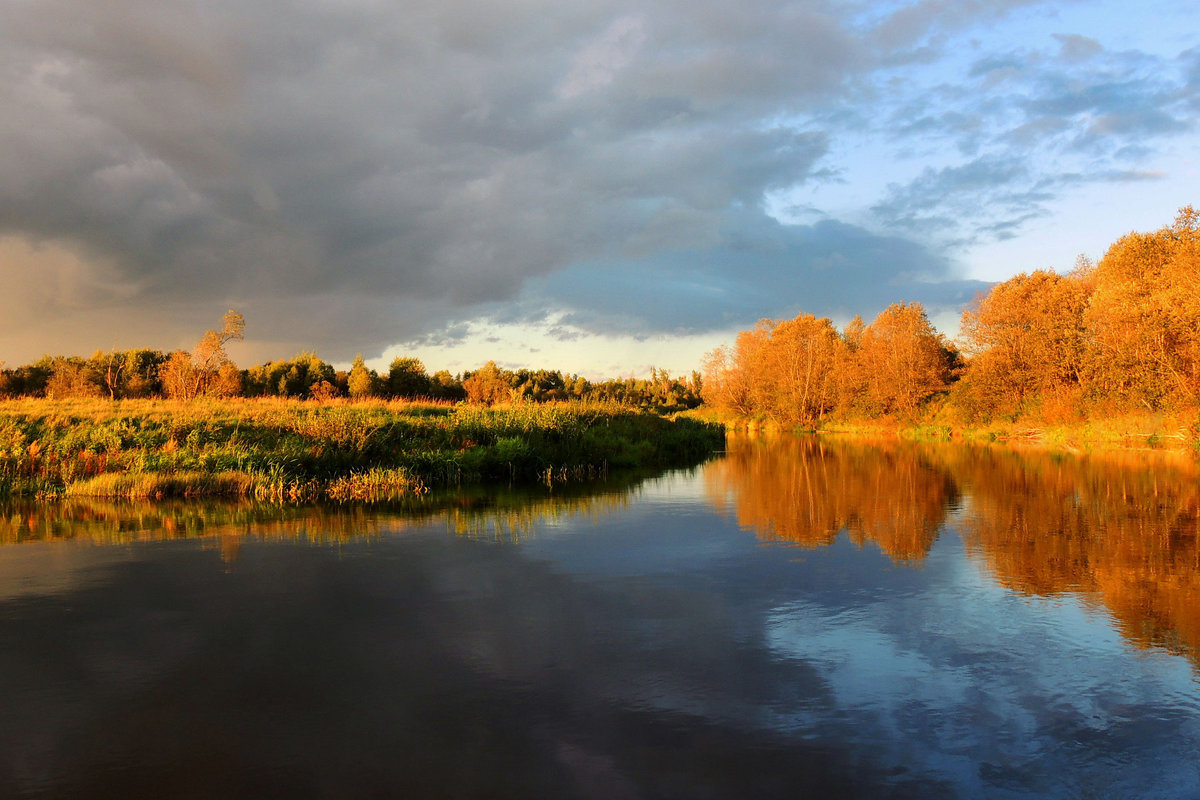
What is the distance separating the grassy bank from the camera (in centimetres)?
1892

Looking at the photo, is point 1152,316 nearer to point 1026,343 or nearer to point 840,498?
point 1026,343

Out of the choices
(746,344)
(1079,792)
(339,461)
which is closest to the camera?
(1079,792)

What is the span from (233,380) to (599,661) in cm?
4559

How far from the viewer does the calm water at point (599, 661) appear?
16.5 ft

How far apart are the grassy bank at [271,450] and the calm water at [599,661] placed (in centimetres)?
471

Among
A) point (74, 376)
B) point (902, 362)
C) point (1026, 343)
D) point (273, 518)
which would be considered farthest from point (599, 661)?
point (74, 376)

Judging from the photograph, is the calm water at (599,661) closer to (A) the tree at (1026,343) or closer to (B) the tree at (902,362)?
(A) the tree at (1026,343)

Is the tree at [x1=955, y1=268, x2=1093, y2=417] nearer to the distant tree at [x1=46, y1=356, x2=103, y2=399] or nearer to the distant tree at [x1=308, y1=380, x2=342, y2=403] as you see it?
the distant tree at [x1=308, y1=380, x2=342, y2=403]

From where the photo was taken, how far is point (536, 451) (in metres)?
25.3

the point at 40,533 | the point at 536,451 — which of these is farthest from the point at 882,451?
the point at 40,533

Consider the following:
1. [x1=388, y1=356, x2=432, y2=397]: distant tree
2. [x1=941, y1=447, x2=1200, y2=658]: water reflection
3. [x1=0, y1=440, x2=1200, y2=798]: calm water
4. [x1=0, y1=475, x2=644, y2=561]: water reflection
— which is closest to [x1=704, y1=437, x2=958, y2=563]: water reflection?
[x1=0, y1=440, x2=1200, y2=798]: calm water

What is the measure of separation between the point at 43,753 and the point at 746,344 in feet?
265

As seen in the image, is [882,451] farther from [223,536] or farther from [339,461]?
[223,536]

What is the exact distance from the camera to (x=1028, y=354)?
4719 centimetres
